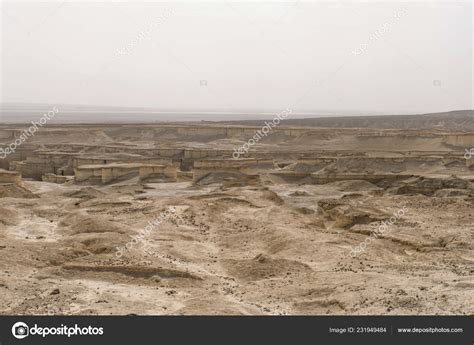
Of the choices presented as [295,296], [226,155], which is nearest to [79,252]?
[295,296]

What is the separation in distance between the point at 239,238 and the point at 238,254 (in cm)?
150

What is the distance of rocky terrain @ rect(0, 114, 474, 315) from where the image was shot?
9.28 metres

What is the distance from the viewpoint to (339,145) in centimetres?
4688

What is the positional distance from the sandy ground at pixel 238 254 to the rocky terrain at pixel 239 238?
0.04 metres

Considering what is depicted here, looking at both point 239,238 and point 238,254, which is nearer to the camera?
point 238,254

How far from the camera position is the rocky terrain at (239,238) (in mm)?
9281

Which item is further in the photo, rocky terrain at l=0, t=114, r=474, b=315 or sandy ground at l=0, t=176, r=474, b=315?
rocky terrain at l=0, t=114, r=474, b=315

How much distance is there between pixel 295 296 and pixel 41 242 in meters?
Answer: 6.83

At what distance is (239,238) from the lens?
587 inches

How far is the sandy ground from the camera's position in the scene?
29.9 feet

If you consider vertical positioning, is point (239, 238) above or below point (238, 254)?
above

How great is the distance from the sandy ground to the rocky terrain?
0.04 meters
